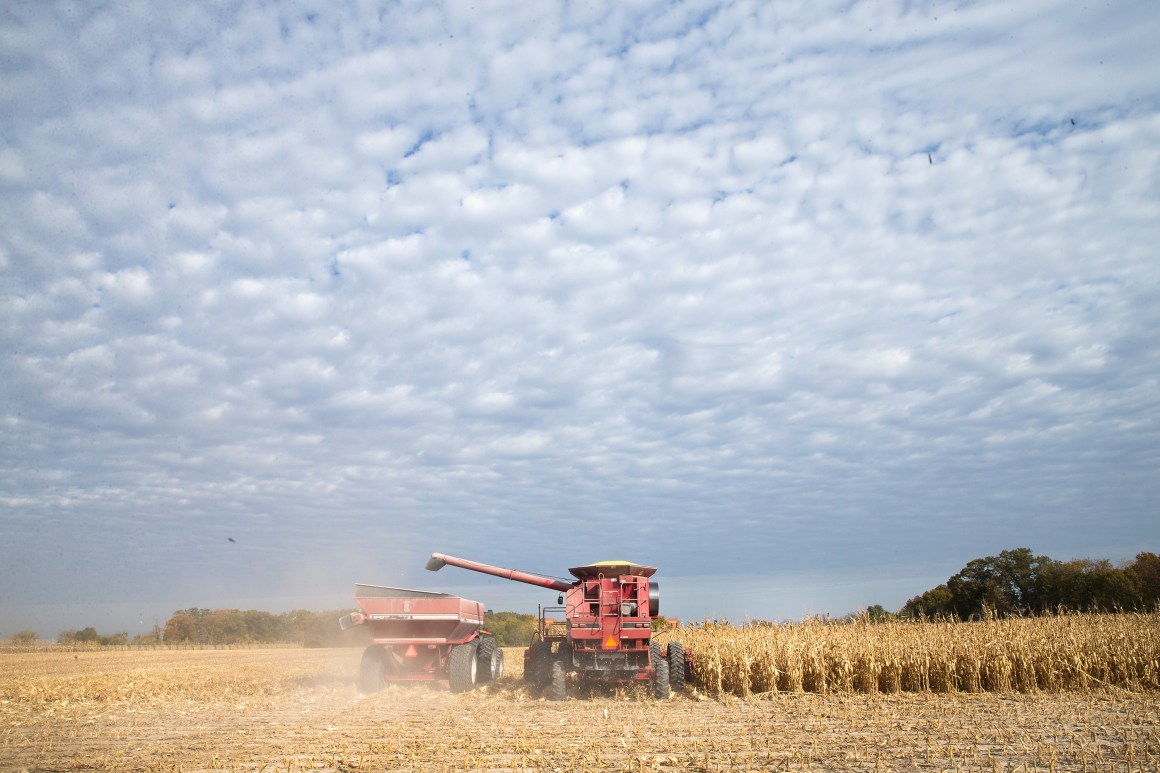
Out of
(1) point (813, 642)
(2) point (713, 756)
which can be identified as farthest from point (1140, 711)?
(2) point (713, 756)

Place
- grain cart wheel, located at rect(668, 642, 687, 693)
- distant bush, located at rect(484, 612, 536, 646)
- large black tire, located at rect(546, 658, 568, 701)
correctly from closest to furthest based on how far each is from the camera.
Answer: large black tire, located at rect(546, 658, 568, 701) → grain cart wheel, located at rect(668, 642, 687, 693) → distant bush, located at rect(484, 612, 536, 646)

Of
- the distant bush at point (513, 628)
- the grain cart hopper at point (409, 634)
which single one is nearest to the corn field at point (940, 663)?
the grain cart hopper at point (409, 634)

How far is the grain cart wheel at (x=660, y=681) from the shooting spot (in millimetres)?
17703

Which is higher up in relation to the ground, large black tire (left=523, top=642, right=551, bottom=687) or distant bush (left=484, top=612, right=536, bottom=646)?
large black tire (left=523, top=642, right=551, bottom=687)

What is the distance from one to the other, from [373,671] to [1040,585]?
39.5 m

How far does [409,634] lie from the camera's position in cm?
2044

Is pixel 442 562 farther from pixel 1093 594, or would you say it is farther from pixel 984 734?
pixel 1093 594

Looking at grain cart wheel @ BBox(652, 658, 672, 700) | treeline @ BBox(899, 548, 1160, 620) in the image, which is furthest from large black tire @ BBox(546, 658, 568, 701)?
treeline @ BBox(899, 548, 1160, 620)

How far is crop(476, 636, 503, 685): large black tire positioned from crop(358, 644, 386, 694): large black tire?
2.56m

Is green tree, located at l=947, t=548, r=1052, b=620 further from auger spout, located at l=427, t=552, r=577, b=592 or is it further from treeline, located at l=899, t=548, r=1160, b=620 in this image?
auger spout, located at l=427, t=552, r=577, b=592

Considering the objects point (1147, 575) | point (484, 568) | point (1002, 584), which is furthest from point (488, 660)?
point (1147, 575)

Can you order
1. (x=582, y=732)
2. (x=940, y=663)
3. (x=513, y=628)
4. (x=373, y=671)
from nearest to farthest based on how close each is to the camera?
(x=582, y=732) < (x=940, y=663) < (x=373, y=671) < (x=513, y=628)

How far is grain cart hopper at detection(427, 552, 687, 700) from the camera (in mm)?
18156

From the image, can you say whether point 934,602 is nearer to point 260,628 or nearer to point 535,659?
point 535,659
